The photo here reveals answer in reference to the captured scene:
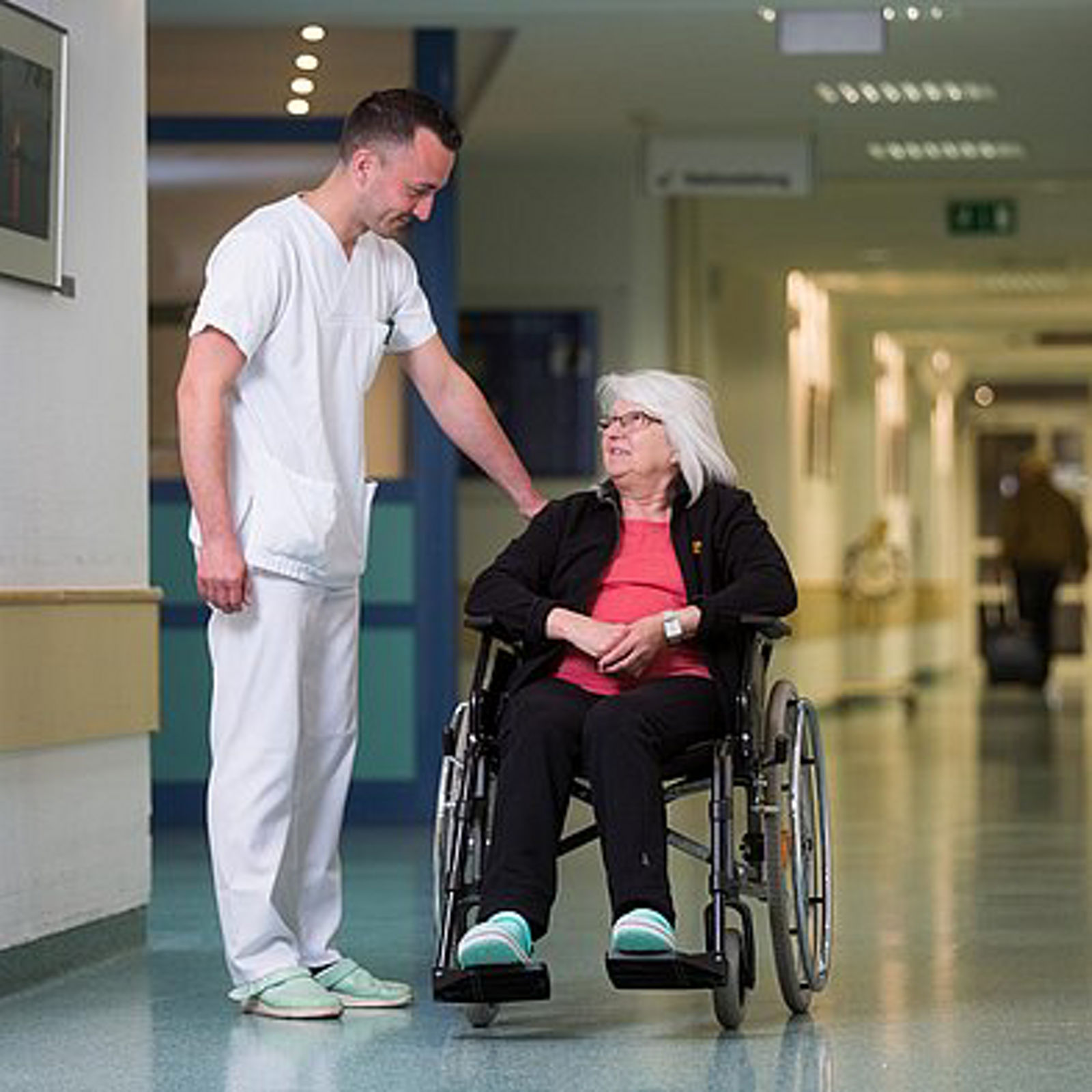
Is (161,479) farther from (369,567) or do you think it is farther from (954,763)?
(954,763)

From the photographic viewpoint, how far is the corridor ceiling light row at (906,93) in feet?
36.9

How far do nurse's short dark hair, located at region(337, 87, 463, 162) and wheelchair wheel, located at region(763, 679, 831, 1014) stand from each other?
1.09 meters

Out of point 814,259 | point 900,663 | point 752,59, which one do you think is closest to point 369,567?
point 752,59

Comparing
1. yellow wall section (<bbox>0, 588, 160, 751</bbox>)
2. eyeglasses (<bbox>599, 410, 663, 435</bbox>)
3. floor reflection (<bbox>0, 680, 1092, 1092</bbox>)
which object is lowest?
floor reflection (<bbox>0, 680, 1092, 1092</bbox>)

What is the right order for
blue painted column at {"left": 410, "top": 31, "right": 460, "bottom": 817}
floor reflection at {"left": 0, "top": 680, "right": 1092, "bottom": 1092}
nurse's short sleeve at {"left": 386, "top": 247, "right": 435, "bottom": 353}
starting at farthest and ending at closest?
blue painted column at {"left": 410, "top": 31, "right": 460, "bottom": 817} < nurse's short sleeve at {"left": 386, "top": 247, "right": 435, "bottom": 353} < floor reflection at {"left": 0, "top": 680, "right": 1092, "bottom": 1092}

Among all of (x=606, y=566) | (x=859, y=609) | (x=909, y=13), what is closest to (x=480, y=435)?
(x=606, y=566)

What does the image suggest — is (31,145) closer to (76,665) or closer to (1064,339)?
(76,665)

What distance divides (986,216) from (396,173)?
390 inches

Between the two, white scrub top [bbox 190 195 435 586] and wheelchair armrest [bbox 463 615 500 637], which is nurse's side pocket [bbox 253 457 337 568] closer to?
white scrub top [bbox 190 195 435 586]

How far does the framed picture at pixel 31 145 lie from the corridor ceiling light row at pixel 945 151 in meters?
7.13

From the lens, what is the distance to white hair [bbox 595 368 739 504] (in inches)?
213

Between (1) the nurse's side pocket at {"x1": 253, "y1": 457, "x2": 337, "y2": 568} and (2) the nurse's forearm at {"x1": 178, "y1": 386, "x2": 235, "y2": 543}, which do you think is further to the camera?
(1) the nurse's side pocket at {"x1": 253, "y1": 457, "x2": 337, "y2": 568}

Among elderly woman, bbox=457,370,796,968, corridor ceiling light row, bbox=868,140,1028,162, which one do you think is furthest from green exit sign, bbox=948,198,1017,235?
elderly woman, bbox=457,370,796,968

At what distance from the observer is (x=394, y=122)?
17.6ft
